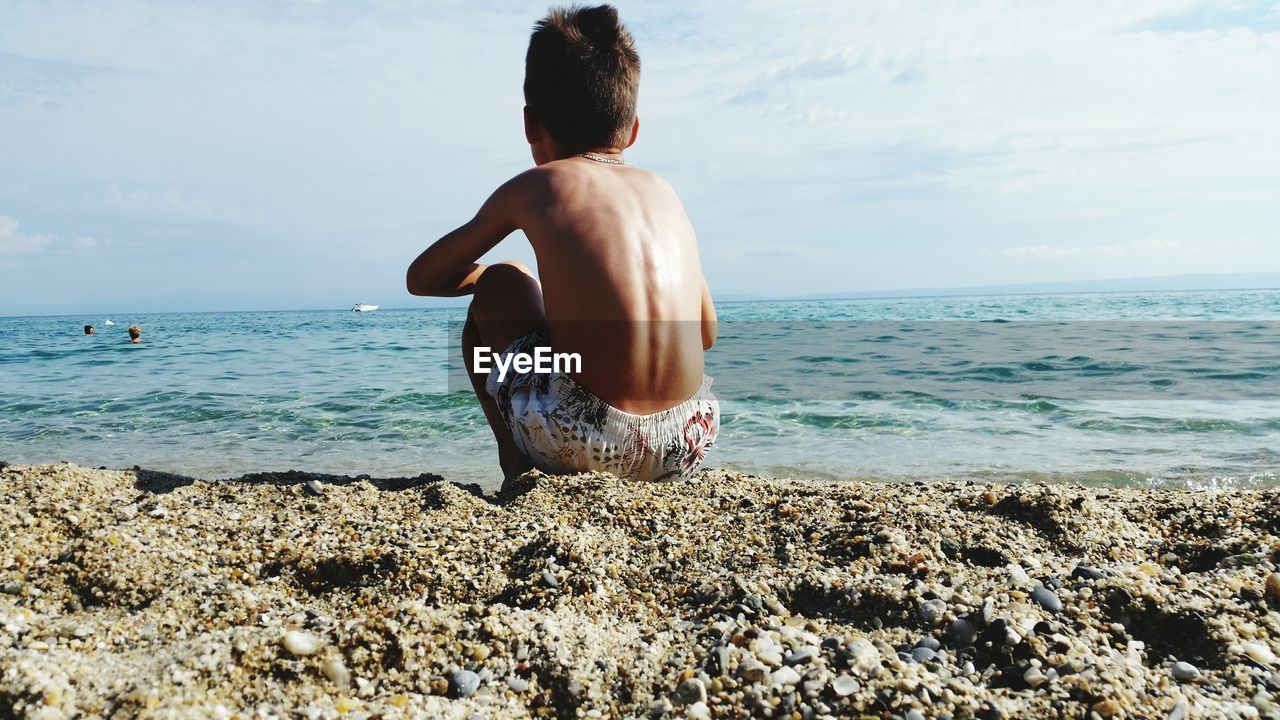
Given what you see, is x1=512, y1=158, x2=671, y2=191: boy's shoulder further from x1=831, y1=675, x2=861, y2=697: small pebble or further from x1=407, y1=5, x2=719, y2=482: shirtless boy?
x1=831, y1=675, x2=861, y2=697: small pebble

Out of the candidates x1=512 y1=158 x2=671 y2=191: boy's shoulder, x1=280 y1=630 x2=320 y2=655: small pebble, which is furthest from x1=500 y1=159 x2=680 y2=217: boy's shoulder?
x1=280 y1=630 x2=320 y2=655: small pebble

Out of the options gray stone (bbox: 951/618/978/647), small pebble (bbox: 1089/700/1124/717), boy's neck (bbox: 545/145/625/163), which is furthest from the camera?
boy's neck (bbox: 545/145/625/163)

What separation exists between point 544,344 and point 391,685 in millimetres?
1461

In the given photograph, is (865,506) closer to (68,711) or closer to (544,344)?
(544,344)

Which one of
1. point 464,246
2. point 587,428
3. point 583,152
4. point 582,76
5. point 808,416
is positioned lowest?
point 808,416

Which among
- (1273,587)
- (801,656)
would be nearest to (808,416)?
(1273,587)

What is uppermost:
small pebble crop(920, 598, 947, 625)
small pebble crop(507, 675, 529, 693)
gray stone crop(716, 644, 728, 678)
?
small pebble crop(920, 598, 947, 625)

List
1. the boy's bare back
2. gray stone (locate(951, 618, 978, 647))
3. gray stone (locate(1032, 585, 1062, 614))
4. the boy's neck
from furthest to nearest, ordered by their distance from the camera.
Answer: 1. the boy's neck
2. the boy's bare back
3. gray stone (locate(1032, 585, 1062, 614))
4. gray stone (locate(951, 618, 978, 647))

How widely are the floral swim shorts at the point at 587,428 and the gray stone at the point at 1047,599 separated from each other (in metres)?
1.35

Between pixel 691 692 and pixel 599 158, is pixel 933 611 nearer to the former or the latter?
pixel 691 692

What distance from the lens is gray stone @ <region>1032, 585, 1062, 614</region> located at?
5.42 feet

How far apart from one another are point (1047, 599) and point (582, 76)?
2137 millimetres

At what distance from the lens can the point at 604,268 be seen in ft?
8.35

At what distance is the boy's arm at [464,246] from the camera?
2656mm
